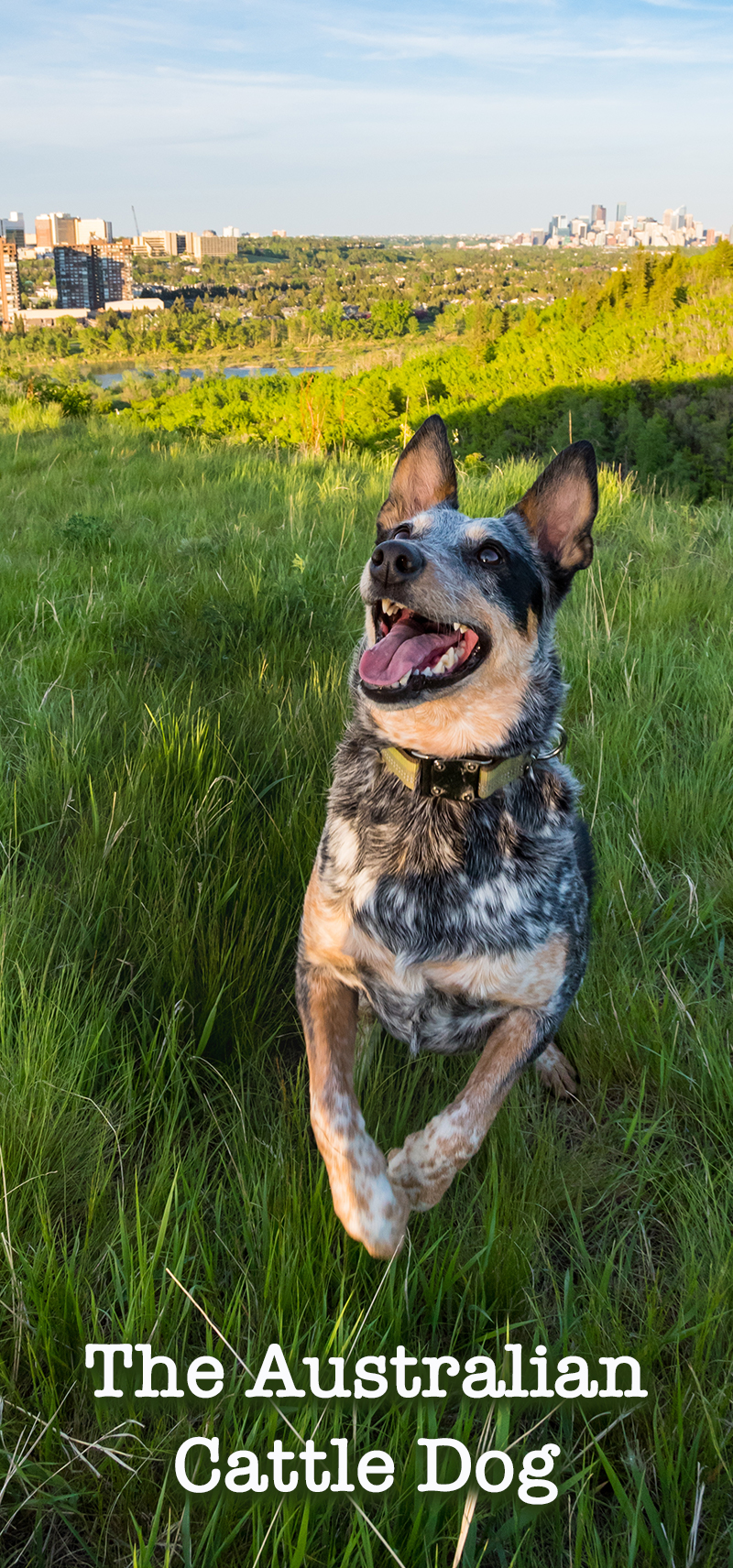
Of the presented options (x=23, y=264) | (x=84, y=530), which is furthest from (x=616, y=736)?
(x=23, y=264)

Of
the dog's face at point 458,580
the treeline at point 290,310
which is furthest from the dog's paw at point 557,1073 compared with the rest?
the treeline at point 290,310

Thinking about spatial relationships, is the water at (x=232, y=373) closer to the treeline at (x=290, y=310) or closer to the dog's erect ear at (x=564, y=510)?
the treeline at (x=290, y=310)

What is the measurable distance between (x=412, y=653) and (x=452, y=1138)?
110 cm

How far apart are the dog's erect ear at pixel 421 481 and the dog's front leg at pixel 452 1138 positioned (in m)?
1.54

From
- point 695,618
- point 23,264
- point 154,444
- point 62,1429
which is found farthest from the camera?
point 23,264

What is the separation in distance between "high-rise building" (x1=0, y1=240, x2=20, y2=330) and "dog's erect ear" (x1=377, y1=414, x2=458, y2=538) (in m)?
61.6

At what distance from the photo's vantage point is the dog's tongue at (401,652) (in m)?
2.07

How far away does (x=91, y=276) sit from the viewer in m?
69.0

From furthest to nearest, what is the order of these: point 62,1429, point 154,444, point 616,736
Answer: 1. point 154,444
2. point 616,736
3. point 62,1429

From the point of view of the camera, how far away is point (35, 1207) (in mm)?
1631

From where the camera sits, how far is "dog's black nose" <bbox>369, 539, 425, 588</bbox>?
Result: 2039 millimetres

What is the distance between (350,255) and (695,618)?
238ft

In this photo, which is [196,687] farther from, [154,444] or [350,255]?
[350,255]

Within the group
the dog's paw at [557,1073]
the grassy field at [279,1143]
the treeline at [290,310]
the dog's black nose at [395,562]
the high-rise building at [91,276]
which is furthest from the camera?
the high-rise building at [91,276]
